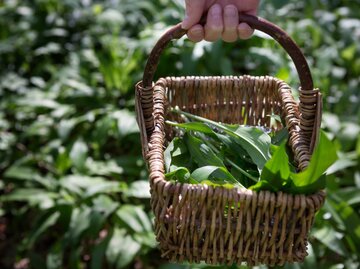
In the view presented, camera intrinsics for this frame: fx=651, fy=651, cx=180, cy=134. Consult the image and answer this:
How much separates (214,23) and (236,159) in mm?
344

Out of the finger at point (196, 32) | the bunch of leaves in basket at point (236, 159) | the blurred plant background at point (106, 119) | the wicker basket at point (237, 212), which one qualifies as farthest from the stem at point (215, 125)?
the blurred plant background at point (106, 119)

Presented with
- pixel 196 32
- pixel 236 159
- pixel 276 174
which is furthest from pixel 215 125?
pixel 276 174

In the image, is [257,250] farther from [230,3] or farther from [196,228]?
[230,3]

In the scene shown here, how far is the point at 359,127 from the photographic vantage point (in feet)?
9.16

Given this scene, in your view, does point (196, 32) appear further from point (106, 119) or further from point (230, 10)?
point (106, 119)

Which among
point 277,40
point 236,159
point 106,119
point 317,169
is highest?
point 277,40

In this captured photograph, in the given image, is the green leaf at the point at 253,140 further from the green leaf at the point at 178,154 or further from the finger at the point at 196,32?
the finger at the point at 196,32

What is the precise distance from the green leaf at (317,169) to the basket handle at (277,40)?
0.27 meters

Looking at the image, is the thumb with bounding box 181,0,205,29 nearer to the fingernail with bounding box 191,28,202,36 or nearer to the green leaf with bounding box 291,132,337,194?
the fingernail with bounding box 191,28,202,36

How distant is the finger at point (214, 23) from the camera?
1.38 metres

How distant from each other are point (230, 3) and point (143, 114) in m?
0.32

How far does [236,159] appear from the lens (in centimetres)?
155

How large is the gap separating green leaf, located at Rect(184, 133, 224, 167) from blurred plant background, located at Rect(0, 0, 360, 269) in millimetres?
788

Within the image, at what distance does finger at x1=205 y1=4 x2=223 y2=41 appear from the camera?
4.54 feet
